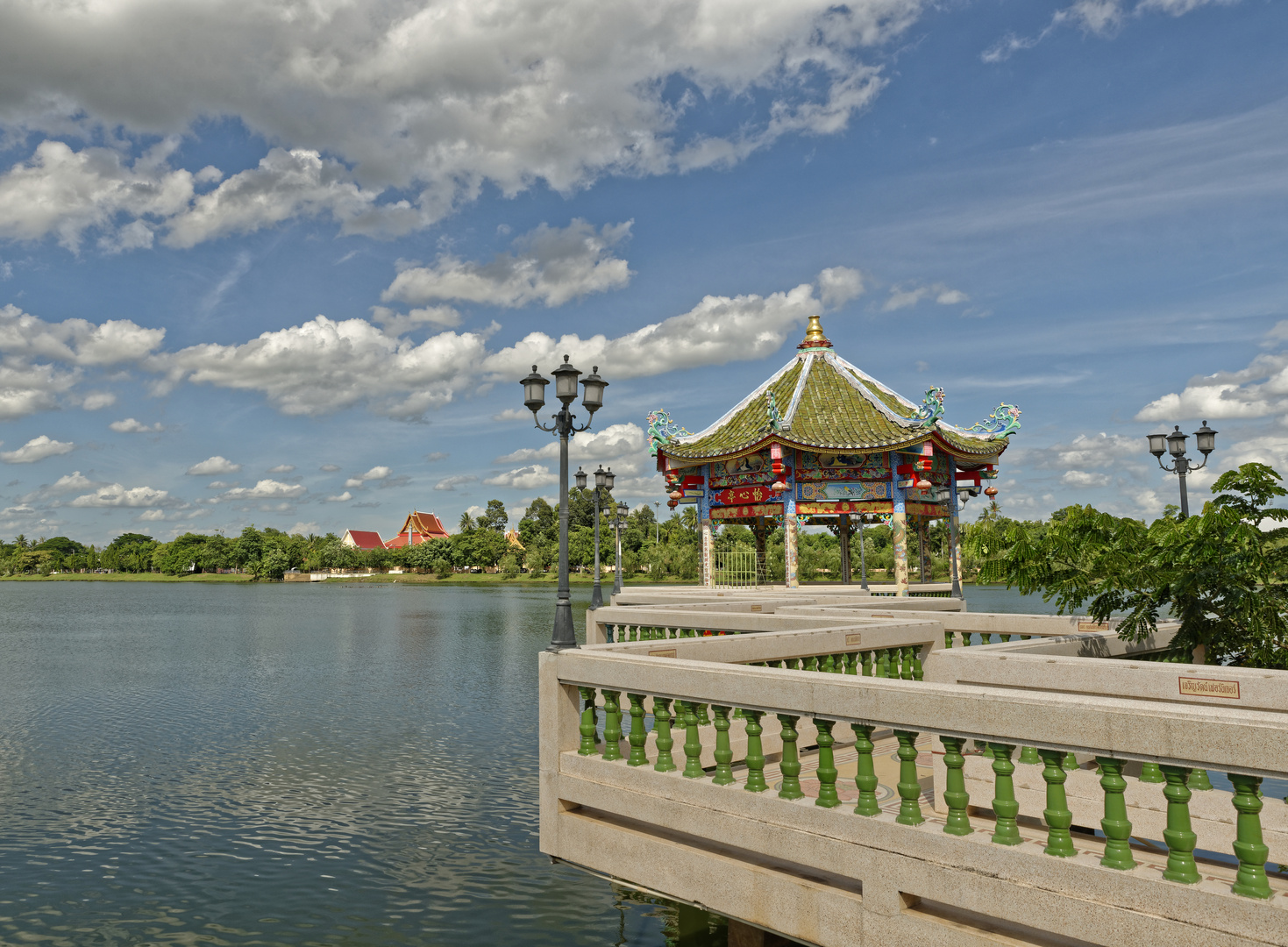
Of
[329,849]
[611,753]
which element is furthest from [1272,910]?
[329,849]

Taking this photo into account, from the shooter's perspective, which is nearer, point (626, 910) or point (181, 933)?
point (181, 933)

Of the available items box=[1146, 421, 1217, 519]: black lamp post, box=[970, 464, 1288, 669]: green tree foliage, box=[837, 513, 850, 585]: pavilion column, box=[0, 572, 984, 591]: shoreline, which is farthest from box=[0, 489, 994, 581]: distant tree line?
box=[970, 464, 1288, 669]: green tree foliage

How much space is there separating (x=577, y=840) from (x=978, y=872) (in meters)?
3.47

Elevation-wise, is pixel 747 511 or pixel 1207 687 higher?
pixel 747 511

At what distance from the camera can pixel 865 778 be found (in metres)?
5.53

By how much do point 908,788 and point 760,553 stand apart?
76.0 feet

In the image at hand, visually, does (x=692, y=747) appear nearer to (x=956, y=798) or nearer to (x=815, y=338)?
(x=956, y=798)

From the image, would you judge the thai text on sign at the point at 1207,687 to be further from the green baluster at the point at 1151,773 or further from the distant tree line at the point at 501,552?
the distant tree line at the point at 501,552

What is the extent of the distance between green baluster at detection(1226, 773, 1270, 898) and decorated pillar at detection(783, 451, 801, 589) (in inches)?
724

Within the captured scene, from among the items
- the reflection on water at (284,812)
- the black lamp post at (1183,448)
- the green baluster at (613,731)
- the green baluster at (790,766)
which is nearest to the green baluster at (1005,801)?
the green baluster at (790,766)

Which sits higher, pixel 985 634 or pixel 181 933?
pixel 985 634

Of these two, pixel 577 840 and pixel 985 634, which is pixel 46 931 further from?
pixel 985 634

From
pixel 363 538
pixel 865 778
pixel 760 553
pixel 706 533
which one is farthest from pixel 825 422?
pixel 363 538

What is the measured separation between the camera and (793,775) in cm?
595
